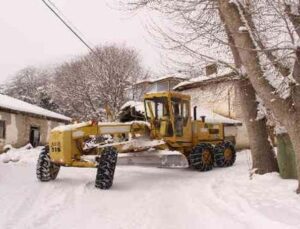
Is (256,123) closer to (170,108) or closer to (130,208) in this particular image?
(170,108)

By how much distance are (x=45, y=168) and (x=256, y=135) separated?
5374 mm

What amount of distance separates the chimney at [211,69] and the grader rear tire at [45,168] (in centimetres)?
449

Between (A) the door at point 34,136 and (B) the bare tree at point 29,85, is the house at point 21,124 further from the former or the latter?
(B) the bare tree at point 29,85

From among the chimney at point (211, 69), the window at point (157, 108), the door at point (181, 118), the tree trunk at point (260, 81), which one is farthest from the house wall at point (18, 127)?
the tree trunk at point (260, 81)

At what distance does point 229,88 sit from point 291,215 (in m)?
6.28

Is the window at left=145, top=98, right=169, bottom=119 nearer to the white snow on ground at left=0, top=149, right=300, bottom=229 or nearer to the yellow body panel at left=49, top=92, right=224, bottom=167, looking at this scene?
the yellow body panel at left=49, top=92, right=224, bottom=167

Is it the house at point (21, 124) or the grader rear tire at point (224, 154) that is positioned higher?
the house at point (21, 124)

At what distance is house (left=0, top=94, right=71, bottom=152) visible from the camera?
24.0 metres

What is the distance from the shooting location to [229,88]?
1233cm

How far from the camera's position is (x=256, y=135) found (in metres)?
11.4

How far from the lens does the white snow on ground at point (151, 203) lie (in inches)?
254

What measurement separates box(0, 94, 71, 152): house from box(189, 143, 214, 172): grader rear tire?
43.6ft

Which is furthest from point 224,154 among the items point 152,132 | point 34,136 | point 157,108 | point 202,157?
point 34,136

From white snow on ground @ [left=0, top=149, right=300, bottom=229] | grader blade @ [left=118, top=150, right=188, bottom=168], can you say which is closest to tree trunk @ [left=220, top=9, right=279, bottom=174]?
white snow on ground @ [left=0, top=149, right=300, bottom=229]
